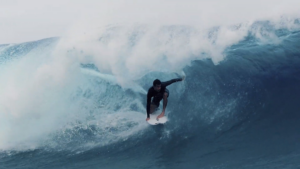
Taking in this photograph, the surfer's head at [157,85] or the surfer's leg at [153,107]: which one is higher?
the surfer's head at [157,85]

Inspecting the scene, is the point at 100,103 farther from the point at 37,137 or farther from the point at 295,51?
the point at 295,51

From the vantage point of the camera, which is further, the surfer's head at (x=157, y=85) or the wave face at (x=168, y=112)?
the wave face at (x=168, y=112)

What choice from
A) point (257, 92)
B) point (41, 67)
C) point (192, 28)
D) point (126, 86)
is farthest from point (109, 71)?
point (257, 92)

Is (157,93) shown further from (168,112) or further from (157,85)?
(168,112)

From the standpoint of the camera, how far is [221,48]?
32.9ft

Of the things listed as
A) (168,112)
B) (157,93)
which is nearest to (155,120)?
(157,93)

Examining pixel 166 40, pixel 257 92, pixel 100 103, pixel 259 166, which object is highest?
pixel 166 40

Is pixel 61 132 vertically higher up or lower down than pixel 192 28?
lower down

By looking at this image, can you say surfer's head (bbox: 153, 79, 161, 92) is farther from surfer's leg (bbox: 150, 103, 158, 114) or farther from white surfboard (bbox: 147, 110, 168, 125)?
white surfboard (bbox: 147, 110, 168, 125)

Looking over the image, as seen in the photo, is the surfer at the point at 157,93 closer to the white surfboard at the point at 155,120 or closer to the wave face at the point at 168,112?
the white surfboard at the point at 155,120

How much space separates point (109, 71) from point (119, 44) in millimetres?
1058

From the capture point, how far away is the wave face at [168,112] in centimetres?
721

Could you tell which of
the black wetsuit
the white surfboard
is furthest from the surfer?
the white surfboard

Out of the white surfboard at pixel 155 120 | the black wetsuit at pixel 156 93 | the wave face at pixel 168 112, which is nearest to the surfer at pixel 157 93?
the black wetsuit at pixel 156 93
